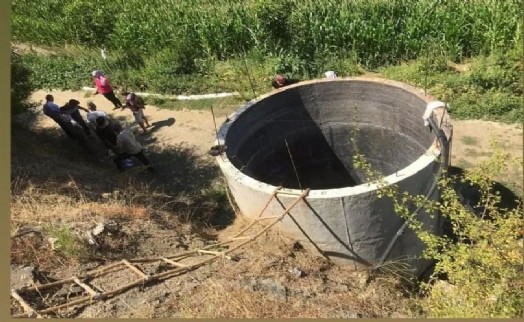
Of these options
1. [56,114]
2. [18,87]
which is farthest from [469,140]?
[18,87]

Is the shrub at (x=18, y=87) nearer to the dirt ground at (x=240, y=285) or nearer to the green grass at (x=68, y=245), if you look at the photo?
the dirt ground at (x=240, y=285)

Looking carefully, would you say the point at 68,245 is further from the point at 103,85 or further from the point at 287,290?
the point at 103,85

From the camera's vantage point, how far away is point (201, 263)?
19.5 feet

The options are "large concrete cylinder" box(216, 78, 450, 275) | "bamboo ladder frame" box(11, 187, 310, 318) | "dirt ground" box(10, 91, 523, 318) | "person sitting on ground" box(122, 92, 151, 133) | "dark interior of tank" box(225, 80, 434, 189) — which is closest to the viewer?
"bamboo ladder frame" box(11, 187, 310, 318)

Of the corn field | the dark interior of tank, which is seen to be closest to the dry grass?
the dark interior of tank

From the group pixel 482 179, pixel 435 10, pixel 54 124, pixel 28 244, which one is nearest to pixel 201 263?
pixel 28 244

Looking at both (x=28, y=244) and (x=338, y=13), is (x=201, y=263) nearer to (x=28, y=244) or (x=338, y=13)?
(x=28, y=244)

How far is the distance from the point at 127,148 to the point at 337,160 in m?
3.56

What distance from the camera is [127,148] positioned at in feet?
28.1

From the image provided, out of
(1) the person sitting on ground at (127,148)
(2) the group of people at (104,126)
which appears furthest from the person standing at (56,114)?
(1) the person sitting on ground at (127,148)

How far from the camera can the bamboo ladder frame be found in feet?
16.8

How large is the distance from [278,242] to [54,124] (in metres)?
6.66

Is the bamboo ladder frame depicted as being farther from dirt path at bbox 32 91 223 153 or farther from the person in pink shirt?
the person in pink shirt

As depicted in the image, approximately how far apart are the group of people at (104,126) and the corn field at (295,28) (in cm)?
263
